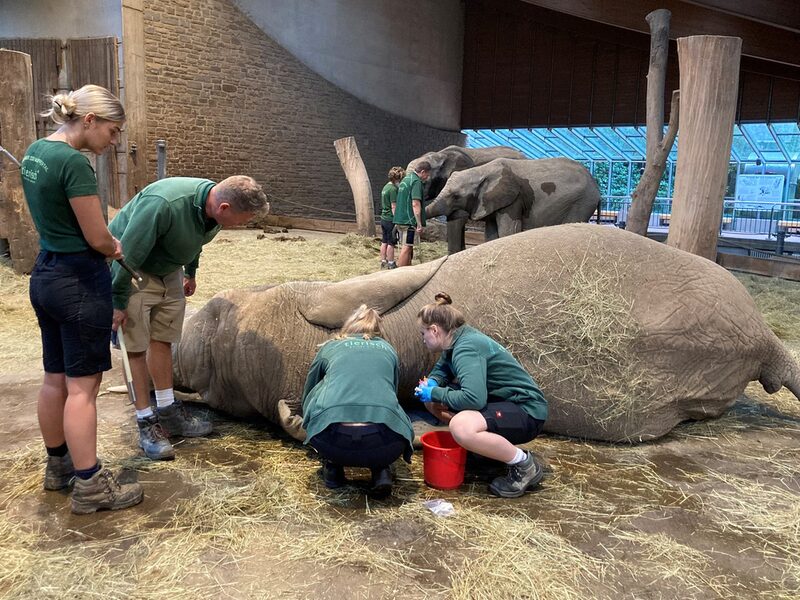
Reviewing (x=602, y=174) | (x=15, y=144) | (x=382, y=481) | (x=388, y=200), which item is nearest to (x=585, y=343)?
(x=382, y=481)

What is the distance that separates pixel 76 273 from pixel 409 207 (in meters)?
7.44

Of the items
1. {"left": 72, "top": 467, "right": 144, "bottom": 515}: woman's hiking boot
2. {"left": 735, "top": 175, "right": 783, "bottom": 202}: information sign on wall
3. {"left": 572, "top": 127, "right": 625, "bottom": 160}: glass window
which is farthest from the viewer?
{"left": 572, "top": 127, "right": 625, "bottom": 160}: glass window

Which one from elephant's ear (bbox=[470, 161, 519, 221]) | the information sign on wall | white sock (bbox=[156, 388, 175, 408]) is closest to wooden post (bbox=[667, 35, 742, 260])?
elephant's ear (bbox=[470, 161, 519, 221])

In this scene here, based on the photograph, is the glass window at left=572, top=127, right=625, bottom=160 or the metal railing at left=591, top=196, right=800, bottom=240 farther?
the glass window at left=572, top=127, right=625, bottom=160

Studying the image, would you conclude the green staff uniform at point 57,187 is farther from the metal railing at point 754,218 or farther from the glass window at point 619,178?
the glass window at point 619,178

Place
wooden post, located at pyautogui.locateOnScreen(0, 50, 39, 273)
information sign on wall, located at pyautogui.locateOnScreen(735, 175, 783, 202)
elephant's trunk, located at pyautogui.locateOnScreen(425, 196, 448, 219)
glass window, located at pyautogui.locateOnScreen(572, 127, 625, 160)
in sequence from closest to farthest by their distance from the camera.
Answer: wooden post, located at pyautogui.locateOnScreen(0, 50, 39, 273)
elephant's trunk, located at pyautogui.locateOnScreen(425, 196, 448, 219)
information sign on wall, located at pyautogui.locateOnScreen(735, 175, 783, 202)
glass window, located at pyautogui.locateOnScreen(572, 127, 625, 160)

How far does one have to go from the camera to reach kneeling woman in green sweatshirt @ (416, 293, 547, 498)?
3.49 meters

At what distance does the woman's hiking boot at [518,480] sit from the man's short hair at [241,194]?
2054 millimetres

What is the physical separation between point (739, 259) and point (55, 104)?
10641 millimetres

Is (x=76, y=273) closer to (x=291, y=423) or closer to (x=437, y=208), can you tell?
(x=291, y=423)

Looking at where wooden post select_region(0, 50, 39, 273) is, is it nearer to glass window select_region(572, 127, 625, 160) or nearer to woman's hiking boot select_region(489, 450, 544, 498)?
woman's hiking boot select_region(489, 450, 544, 498)

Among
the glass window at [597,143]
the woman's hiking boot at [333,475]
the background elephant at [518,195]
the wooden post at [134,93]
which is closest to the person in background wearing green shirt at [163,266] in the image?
the woman's hiking boot at [333,475]

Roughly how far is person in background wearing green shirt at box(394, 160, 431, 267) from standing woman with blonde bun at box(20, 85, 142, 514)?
22.8 ft

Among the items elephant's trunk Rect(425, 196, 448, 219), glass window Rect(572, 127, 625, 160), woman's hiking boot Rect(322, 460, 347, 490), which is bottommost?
woman's hiking boot Rect(322, 460, 347, 490)
